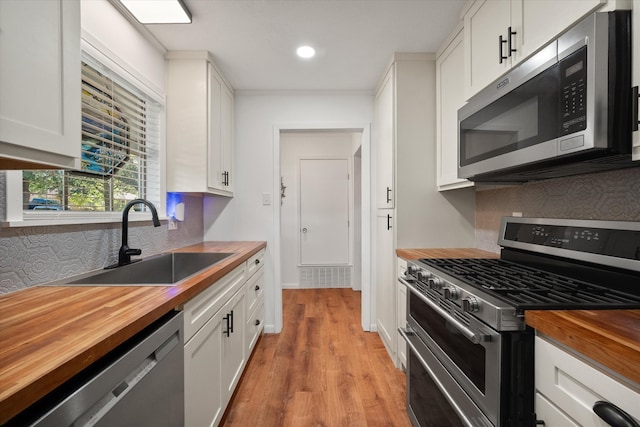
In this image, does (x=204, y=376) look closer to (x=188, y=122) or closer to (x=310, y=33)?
(x=188, y=122)

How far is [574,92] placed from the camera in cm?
92

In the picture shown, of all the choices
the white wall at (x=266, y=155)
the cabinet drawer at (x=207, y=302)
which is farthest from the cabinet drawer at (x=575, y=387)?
the white wall at (x=266, y=155)

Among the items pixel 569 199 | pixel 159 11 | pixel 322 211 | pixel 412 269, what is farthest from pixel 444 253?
pixel 322 211

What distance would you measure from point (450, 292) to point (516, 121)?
741mm

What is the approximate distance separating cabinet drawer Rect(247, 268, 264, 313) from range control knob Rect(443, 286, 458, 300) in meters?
1.49

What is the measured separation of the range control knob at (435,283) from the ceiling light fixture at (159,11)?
1915mm

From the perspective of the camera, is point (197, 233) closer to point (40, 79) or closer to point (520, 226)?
point (40, 79)

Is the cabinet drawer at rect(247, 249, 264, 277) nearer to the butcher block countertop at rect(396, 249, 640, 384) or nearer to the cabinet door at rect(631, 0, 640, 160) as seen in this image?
the butcher block countertop at rect(396, 249, 640, 384)

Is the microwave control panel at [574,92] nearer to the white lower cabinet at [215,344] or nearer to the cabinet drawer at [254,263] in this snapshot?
the white lower cabinet at [215,344]

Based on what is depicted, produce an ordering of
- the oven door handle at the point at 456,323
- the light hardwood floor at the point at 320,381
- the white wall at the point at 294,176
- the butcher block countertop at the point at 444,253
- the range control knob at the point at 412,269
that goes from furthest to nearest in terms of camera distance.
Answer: the white wall at the point at 294,176 → the butcher block countertop at the point at 444,253 → the light hardwood floor at the point at 320,381 → the range control knob at the point at 412,269 → the oven door handle at the point at 456,323

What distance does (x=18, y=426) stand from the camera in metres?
0.50

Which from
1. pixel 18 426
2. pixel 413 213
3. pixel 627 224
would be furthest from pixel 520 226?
pixel 18 426

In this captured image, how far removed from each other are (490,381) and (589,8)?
116cm

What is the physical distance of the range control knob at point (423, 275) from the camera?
1389mm
